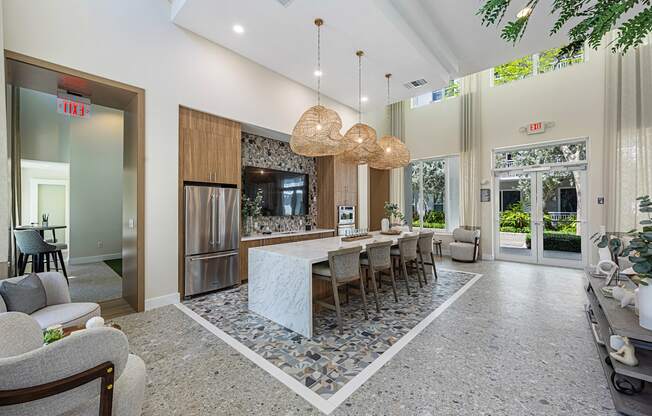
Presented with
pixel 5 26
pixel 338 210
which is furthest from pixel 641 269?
pixel 5 26

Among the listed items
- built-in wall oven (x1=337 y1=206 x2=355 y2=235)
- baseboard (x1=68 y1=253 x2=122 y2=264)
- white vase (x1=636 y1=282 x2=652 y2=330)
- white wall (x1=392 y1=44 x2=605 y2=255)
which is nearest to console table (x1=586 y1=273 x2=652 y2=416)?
white vase (x1=636 y1=282 x2=652 y2=330)

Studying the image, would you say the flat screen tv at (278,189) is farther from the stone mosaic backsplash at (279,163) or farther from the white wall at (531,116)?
the white wall at (531,116)

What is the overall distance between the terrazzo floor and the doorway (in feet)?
10.9

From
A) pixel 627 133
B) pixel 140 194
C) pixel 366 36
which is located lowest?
pixel 140 194

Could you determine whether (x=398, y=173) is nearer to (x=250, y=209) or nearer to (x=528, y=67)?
(x=528, y=67)

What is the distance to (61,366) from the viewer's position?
1031 millimetres

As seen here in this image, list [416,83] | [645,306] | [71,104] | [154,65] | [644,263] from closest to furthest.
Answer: [644,263]
[645,306]
[71,104]
[154,65]
[416,83]

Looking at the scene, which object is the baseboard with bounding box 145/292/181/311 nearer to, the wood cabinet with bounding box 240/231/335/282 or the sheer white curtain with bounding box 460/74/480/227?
the wood cabinet with bounding box 240/231/335/282

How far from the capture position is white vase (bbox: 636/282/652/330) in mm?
1741

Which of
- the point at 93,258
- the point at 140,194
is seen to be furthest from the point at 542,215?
the point at 93,258

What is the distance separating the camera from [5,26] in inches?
105

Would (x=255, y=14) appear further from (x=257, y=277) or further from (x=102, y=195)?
(x=102, y=195)

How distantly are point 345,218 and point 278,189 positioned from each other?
71.4 inches

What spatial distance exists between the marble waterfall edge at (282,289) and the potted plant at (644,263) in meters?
2.35
